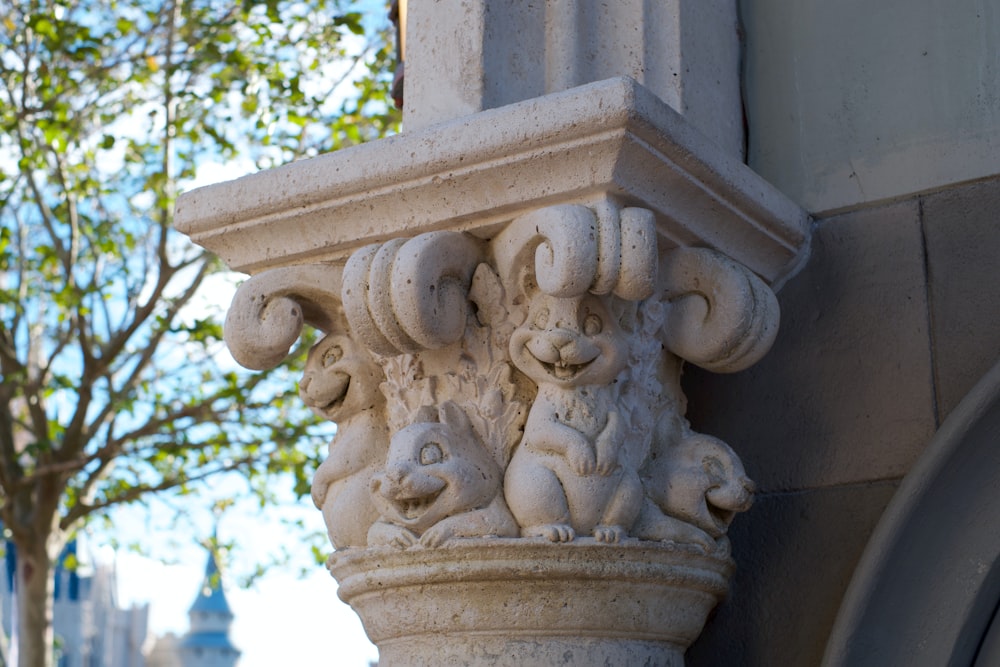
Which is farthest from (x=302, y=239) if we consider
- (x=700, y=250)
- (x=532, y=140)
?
(x=700, y=250)

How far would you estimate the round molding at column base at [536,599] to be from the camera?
166cm

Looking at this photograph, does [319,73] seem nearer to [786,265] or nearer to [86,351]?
[86,351]

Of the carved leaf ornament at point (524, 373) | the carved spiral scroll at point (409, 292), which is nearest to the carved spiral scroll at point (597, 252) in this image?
the carved leaf ornament at point (524, 373)

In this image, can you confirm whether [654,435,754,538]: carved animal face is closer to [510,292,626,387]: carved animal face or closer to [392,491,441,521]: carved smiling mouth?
[510,292,626,387]: carved animal face

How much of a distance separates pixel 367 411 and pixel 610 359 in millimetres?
373

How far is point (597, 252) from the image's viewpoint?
168 cm

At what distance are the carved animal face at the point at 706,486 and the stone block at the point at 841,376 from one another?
0.15 metres

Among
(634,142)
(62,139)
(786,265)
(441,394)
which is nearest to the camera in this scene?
(634,142)

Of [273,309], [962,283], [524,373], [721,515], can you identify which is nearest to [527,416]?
[524,373]

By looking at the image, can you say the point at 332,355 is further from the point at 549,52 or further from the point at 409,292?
the point at 549,52

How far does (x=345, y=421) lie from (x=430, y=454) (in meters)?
0.25

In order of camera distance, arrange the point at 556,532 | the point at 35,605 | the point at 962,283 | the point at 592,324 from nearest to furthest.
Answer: the point at 556,532 → the point at 592,324 → the point at 962,283 → the point at 35,605

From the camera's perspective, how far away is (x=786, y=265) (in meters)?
2.00

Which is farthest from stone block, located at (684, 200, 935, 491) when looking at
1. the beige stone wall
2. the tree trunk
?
the tree trunk
